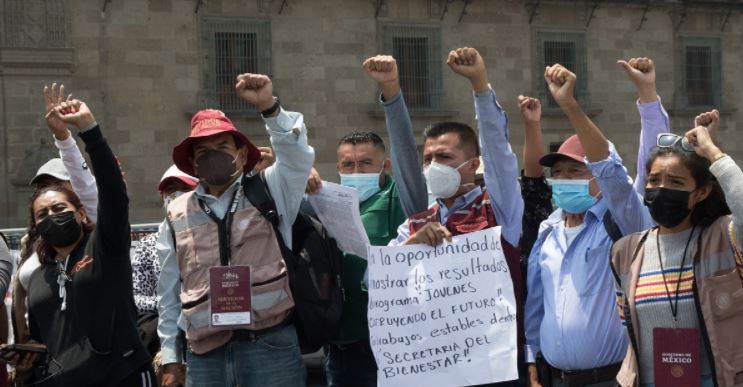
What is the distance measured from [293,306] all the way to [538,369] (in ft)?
4.17

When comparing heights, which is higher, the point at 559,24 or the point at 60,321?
the point at 559,24

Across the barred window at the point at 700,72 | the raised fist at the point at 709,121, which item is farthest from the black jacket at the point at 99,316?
the barred window at the point at 700,72

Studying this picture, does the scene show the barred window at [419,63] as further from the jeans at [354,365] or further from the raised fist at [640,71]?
the raised fist at [640,71]

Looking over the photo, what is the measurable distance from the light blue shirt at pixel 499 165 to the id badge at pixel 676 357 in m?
0.86

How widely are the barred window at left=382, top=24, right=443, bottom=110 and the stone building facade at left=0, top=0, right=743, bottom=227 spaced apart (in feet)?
0.09

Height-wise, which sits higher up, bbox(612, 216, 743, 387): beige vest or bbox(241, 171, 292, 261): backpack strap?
bbox(241, 171, 292, 261): backpack strap

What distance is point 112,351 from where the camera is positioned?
4.75 meters

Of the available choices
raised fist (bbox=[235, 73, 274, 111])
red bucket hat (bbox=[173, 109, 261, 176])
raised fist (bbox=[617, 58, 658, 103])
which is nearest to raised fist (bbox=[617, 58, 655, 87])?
raised fist (bbox=[617, 58, 658, 103])

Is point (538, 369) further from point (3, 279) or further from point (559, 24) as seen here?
point (559, 24)

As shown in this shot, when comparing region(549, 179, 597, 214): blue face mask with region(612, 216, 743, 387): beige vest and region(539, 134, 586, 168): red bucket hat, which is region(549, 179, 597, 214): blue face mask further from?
region(612, 216, 743, 387): beige vest

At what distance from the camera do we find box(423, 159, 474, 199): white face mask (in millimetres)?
4664

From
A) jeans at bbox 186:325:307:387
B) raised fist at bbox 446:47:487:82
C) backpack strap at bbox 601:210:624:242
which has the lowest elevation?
jeans at bbox 186:325:307:387

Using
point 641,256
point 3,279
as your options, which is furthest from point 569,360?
point 3,279

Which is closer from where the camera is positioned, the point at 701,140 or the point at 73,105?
the point at 701,140
